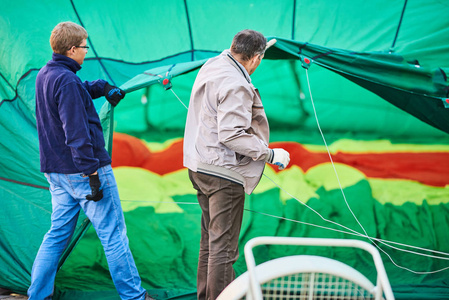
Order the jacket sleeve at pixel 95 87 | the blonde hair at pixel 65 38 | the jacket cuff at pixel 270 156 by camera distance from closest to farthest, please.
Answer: the jacket cuff at pixel 270 156 → the blonde hair at pixel 65 38 → the jacket sleeve at pixel 95 87

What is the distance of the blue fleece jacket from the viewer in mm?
2195

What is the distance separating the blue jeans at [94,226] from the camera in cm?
238

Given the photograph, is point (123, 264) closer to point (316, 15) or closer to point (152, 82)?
point (152, 82)

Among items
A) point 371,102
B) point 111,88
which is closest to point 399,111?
point 371,102

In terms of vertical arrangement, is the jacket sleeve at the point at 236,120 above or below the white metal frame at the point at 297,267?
above

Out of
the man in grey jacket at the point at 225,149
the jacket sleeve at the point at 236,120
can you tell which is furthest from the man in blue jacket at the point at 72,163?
the jacket sleeve at the point at 236,120

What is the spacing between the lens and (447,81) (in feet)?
8.90

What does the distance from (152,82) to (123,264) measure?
0.94 meters

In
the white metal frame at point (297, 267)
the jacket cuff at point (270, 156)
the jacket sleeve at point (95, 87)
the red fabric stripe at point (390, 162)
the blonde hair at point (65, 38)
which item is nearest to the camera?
the white metal frame at point (297, 267)

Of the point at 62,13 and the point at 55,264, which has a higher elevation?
the point at 62,13

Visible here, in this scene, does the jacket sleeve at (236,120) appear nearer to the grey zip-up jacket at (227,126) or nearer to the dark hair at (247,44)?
the grey zip-up jacket at (227,126)

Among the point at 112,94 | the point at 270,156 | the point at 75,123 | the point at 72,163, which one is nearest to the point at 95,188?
the point at 72,163

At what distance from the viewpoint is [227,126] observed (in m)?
2.01

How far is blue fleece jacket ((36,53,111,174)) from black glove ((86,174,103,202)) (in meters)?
0.05
